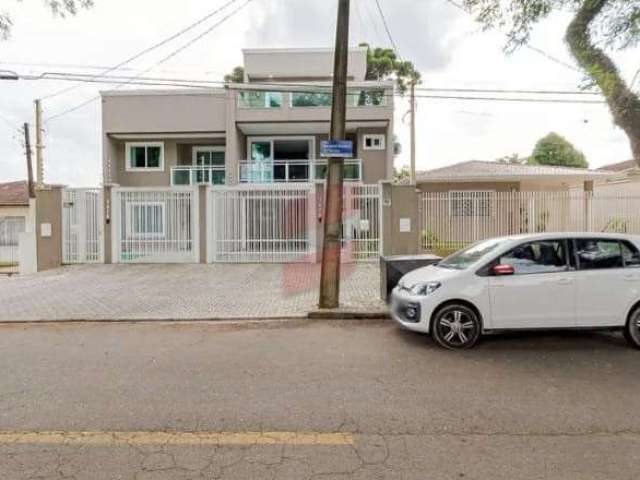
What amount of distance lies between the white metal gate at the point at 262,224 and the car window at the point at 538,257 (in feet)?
30.9

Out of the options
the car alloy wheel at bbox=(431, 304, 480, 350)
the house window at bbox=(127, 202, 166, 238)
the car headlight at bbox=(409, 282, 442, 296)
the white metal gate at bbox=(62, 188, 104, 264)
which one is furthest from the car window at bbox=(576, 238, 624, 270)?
the white metal gate at bbox=(62, 188, 104, 264)

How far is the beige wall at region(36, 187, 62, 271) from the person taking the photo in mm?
15629

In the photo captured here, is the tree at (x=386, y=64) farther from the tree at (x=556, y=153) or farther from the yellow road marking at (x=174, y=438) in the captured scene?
the yellow road marking at (x=174, y=438)

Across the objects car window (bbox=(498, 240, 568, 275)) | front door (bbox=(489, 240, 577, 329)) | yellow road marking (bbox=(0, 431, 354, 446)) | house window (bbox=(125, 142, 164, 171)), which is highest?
house window (bbox=(125, 142, 164, 171))

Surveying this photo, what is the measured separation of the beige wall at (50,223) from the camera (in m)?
15.6

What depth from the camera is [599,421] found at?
420 centimetres

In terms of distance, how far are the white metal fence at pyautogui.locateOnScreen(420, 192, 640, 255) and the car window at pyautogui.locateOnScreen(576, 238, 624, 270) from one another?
28.3 feet

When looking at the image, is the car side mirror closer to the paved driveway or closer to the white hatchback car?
the white hatchback car

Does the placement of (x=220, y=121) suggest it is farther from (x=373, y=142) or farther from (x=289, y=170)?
(x=373, y=142)

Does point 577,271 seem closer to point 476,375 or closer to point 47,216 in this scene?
point 476,375

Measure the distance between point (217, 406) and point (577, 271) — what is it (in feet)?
16.0

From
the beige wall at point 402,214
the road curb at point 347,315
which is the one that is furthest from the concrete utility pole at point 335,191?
the beige wall at point 402,214

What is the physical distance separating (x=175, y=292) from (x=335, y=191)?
15.4 feet

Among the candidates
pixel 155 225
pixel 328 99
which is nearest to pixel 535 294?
pixel 155 225
